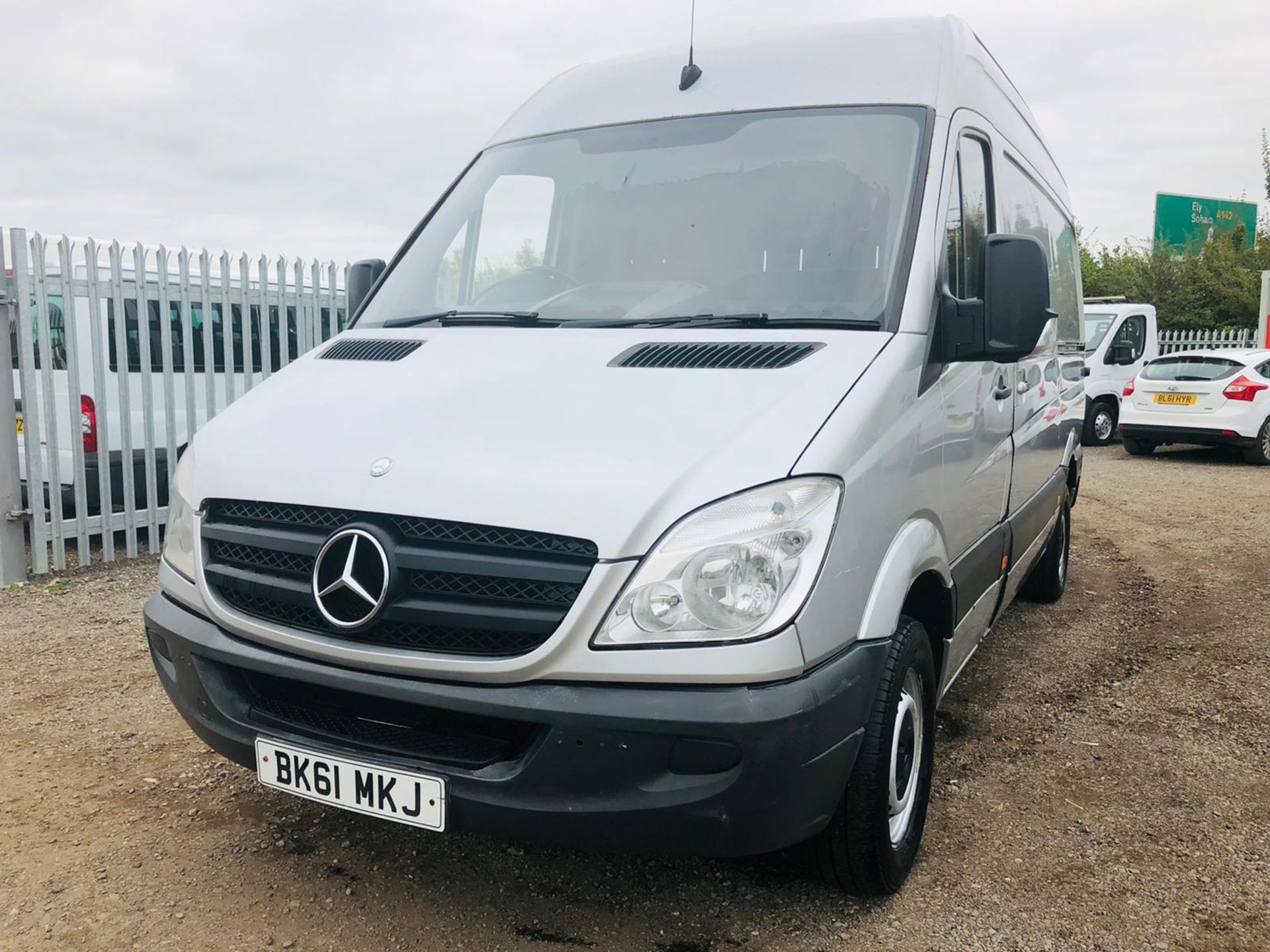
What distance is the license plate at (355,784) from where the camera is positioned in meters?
2.38

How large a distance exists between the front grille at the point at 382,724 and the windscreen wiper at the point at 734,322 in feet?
4.15

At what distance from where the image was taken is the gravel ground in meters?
2.73

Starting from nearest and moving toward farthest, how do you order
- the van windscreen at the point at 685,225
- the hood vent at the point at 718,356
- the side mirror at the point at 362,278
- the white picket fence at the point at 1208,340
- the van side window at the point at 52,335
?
1. the hood vent at the point at 718,356
2. the van windscreen at the point at 685,225
3. the side mirror at the point at 362,278
4. the van side window at the point at 52,335
5. the white picket fence at the point at 1208,340

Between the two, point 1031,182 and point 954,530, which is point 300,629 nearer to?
point 954,530

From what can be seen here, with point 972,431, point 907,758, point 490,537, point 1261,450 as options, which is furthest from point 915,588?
point 1261,450

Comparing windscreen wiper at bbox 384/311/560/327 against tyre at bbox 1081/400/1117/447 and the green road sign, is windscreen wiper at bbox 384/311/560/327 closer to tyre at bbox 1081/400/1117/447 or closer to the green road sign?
tyre at bbox 1081/400/1117/447

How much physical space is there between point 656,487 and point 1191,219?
117 ft

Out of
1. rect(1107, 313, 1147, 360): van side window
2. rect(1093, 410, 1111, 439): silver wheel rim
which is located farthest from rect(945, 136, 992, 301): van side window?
rect(1107, 313, 1147, 360): van side window

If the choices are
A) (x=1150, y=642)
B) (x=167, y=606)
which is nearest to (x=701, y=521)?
(x=167, y=606)

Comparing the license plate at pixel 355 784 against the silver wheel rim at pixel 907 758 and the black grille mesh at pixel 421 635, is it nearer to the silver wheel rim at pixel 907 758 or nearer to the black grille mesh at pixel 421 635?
the black grille mesh at pixel 421 635

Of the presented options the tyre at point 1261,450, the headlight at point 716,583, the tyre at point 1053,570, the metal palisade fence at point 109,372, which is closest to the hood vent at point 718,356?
the headlight at point 716,583

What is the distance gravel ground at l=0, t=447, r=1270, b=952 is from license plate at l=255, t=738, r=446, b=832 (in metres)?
0.44

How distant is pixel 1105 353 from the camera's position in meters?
14.6

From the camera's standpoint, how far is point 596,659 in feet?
7.38
